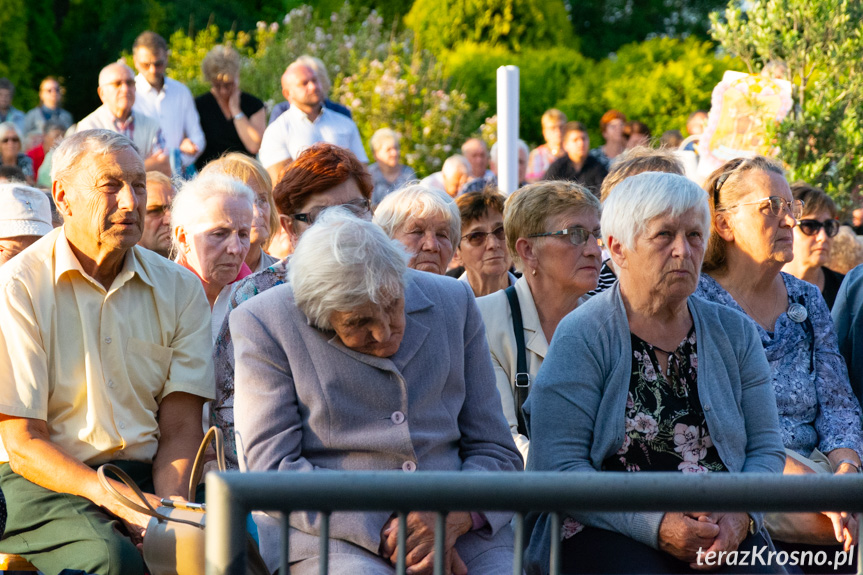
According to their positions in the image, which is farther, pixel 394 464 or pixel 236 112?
pixel 236 112

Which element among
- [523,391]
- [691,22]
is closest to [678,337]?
[523,391]

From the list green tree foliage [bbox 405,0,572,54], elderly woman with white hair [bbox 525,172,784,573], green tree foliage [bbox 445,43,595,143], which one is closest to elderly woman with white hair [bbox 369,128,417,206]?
elderly woman with white hair [bbox 525,172,784,573]

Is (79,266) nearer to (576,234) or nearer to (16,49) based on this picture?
(576,234)

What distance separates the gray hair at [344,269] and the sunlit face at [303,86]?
547 cm

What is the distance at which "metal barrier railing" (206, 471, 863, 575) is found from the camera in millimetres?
1783

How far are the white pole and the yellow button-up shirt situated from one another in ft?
11.8

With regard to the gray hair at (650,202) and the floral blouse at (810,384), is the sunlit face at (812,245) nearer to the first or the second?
the floral blouse at (810,384)

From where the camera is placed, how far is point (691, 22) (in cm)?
3006

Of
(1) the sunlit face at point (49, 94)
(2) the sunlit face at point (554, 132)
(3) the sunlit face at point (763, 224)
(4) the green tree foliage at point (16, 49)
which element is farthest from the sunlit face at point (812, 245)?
(4) the green tree foliage at point (16, 49)

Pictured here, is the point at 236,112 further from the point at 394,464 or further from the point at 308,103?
the point at 394,464

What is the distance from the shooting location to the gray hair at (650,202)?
3.49m

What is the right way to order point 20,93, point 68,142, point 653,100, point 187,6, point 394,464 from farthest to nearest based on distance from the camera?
point 187,6 < point 20,93 < point 653,100 < point 68,142 < point 394,464

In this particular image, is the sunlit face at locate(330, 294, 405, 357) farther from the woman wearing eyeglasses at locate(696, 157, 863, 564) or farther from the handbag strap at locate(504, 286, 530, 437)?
the woman wearing eyeglasses at locate(696, 157, 863, 564)

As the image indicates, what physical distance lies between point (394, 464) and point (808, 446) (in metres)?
1.86
